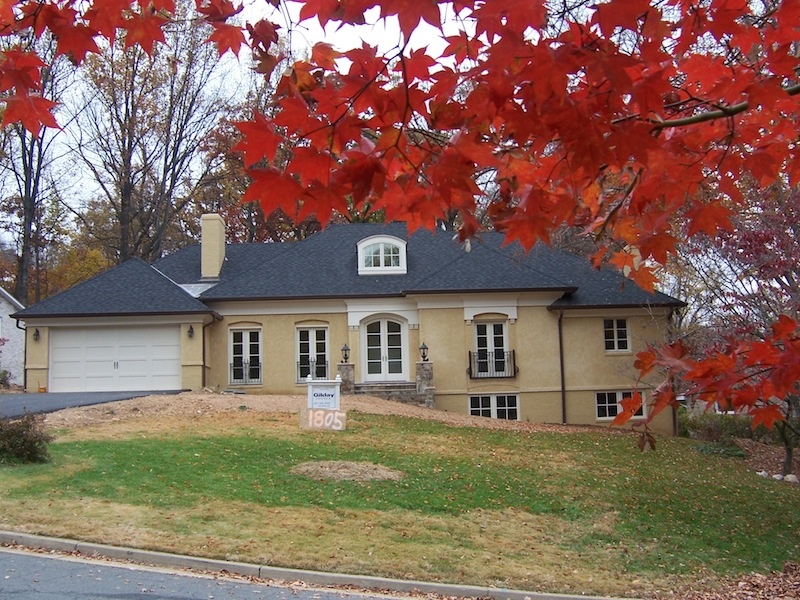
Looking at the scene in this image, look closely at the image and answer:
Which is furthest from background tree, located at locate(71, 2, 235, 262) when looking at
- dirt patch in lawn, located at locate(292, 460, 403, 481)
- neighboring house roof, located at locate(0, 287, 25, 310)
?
dirt patch in lawn, located at locate(292, 460, 403, 481)

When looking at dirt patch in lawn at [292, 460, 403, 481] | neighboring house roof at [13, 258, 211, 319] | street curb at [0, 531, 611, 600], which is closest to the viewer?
street curb at [0, 531, 611, 600]

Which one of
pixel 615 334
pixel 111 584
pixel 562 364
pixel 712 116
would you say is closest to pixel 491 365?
pixel 562 364

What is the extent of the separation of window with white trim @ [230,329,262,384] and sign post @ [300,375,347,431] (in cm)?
849

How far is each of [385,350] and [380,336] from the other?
1.53 ft

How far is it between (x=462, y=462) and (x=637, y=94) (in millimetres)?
11929

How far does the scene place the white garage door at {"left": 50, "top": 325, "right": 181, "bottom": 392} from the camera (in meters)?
23.6

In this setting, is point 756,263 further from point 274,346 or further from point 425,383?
point 274,346

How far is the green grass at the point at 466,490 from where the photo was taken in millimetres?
9906

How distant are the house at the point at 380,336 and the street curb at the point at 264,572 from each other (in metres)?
14.8

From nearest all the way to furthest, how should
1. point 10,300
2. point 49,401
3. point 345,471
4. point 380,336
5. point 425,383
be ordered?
1. point 345,471
2. point 49,401
3. point 425,383
4. point 380,336
5. point 10,300

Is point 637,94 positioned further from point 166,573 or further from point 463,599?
point 166,573

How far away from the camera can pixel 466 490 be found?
38.9ft

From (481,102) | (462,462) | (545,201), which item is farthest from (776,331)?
(462,462)

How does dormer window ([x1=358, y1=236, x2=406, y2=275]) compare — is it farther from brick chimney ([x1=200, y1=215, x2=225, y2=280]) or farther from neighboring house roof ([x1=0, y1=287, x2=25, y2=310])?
neighboring house roof ([x1=0, y1=287, x2=25, y2=310])
